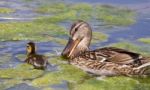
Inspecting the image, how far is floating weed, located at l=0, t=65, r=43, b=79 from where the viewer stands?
789cm

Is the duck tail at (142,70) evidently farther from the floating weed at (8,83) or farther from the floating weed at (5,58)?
the floating weed at (5,58)

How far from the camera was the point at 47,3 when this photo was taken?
13.0 m

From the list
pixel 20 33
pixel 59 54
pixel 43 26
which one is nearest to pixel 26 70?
pixel 59 54

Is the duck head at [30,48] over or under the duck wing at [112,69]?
over

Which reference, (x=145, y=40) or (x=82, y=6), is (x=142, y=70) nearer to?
(x=145, y=40)

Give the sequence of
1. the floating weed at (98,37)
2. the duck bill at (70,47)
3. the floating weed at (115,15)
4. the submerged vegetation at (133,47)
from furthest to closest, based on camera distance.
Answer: the floating weed at (115,15)
the floating weed at (98,37)
the submerged vegetation at (133,47)
the duck bill at (70,47)

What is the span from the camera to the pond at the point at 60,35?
25.5 feet

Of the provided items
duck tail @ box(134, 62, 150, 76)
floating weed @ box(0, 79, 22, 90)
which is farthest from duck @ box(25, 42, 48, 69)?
duck tail @ box(134, 62, 150, 76)

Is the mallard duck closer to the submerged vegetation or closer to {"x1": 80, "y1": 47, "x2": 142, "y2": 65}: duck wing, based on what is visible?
{"x1": 80, "y1": 47, "x2": 142, "y2": 65}: duck wing

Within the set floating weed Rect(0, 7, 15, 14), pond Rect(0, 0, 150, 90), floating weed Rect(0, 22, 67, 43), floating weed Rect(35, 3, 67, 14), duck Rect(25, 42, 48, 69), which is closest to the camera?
pond Rect(0, 0, 150, 90)

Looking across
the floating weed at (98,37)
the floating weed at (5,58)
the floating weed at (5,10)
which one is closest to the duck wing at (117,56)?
the floating weed at (5,58)

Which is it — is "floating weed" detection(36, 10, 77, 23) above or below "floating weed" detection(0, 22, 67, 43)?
above

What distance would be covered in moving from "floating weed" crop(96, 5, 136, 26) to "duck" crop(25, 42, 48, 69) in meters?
3.13

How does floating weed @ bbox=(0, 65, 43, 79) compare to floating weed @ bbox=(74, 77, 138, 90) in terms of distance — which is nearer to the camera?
floating weed @ bbox=(74, 77, 138, 90)
